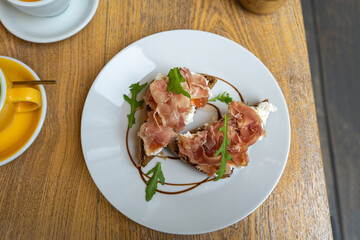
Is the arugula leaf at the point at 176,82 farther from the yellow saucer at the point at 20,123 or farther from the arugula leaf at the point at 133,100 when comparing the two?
the yellow saucer at the point at 20,123

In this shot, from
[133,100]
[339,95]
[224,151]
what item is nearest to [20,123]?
[133,100]

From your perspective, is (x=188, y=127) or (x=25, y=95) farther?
(x=188, y=127)

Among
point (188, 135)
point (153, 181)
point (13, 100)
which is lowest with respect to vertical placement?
point (153, 181)

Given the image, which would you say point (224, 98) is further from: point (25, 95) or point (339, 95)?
point (339, 95)

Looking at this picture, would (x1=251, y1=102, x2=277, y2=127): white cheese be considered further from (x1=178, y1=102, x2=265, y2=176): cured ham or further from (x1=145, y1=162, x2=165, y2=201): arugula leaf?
(x1=145, y1=162, x2=165, y2=201): arugula leaf

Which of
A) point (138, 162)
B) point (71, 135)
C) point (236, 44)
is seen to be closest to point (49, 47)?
point (71, 135)

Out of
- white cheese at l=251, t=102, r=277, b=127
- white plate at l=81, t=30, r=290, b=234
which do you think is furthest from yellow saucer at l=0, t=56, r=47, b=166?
white cheese at l=251, t=102, r=277, b=127
